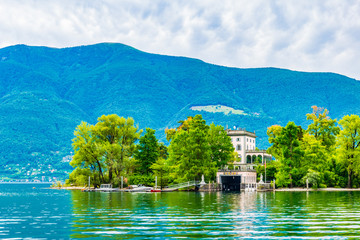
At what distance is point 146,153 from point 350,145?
42103mm

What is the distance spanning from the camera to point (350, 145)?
9538 cm

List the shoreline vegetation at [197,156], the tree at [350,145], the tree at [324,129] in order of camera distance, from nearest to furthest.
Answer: the shoreline vegetation at [197,156], the tree at [350,145], the tree at [324,129]

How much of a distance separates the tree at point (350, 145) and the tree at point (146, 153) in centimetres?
3821

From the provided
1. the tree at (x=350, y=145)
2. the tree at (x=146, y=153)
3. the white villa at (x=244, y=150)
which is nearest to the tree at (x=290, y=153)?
the tree at (x=350, y=145)

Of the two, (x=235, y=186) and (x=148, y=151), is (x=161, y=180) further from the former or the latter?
(x=235, y=186)

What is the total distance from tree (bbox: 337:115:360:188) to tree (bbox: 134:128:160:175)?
38.2 meters

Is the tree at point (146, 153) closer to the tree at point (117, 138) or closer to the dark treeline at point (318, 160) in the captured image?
the tree at point (117, 138)

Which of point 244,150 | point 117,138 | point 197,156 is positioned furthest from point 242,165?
point 117,138

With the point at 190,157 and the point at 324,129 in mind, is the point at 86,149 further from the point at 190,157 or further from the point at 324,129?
the point at 324,129

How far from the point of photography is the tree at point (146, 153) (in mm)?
99375

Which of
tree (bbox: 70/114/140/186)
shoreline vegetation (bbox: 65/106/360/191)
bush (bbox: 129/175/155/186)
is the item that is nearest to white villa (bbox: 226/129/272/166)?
shoreline vegetation (bbox: 65/106/360/191)

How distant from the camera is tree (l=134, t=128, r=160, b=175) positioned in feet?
326

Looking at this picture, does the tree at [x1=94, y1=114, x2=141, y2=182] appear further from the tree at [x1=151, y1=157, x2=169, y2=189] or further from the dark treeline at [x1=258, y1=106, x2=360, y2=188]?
the dark treeline at [x1=258, y1=106, x2=360, y2=188]

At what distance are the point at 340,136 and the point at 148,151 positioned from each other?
4004 centimetres
